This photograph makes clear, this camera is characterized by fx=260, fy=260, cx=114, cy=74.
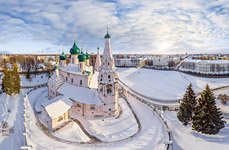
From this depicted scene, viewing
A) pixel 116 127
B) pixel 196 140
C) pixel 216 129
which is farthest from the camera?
pixel 116 127

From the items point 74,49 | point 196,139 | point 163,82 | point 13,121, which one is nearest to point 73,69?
point 74,49

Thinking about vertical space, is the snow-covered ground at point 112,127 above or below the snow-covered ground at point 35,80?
below

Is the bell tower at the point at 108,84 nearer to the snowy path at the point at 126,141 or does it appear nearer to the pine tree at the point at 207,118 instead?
the snowy path at the point at 126,141

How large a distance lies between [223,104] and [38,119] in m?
28.5

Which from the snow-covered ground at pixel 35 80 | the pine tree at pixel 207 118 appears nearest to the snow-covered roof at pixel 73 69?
the snow-covered ground at pixel 35 80

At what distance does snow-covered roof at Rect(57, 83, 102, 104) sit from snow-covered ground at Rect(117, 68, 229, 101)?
18233mm

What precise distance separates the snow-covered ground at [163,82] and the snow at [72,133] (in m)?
23.9

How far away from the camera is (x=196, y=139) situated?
24750mm

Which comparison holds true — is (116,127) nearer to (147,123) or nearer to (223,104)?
(147,123)

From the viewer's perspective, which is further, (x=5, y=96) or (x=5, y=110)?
(x=5, y=96)

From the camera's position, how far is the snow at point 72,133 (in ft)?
80.5

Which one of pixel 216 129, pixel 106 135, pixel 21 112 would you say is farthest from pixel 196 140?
pixel 21 112

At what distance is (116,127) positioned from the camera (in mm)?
28031

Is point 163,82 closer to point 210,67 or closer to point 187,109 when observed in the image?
point 210,67
